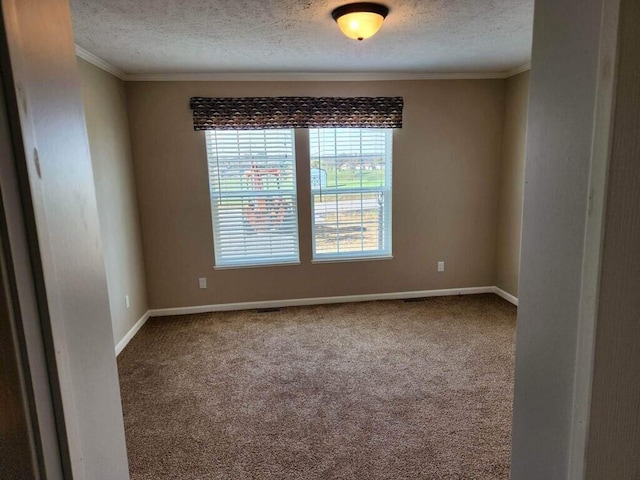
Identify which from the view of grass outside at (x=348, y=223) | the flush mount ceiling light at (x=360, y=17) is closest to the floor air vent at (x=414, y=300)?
the view of grass outside at (x=348, y=223)

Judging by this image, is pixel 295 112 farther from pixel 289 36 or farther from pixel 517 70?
pixel 517 70

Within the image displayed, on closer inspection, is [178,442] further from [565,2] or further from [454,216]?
[454,216]

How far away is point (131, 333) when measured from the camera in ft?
11.8

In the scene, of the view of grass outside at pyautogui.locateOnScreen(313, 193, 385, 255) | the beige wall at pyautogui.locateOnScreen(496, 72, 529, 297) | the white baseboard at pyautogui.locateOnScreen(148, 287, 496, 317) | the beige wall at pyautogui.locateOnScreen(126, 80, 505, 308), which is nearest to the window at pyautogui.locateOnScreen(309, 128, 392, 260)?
the view of grass outside at pyautogui.locateOnScreen(313, 193, 385, 255)

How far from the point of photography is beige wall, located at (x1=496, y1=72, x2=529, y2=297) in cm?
392

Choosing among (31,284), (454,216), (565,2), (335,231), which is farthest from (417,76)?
(31,284)

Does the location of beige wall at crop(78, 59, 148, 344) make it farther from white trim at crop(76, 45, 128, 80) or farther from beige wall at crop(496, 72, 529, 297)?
beige wall at crop(496, 72, 529, 297)

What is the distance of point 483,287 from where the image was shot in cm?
457

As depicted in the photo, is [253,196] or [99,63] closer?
[99,63]

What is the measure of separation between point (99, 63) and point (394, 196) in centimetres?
292

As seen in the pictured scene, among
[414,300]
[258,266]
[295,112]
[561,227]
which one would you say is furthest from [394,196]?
[561,227]

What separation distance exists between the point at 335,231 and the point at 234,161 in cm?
127

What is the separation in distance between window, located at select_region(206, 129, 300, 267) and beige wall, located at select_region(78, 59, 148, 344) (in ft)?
2.45

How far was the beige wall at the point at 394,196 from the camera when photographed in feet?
12.5
